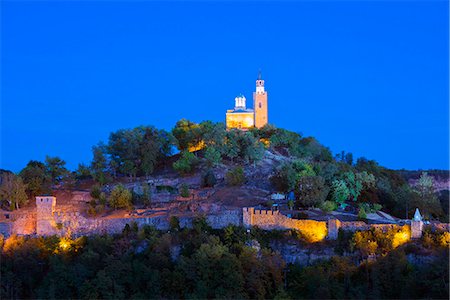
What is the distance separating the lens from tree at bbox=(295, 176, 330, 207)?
48406 millimetres

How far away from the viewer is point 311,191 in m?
48.7

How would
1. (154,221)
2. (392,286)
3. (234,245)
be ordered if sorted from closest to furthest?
(392,286) < (234,245) < (154,221)

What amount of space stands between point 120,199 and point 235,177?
23.7 ft

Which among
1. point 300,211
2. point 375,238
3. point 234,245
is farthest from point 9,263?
point 375,238

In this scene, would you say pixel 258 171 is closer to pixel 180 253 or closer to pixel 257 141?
pixel 257 141

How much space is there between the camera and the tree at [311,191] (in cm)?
4841

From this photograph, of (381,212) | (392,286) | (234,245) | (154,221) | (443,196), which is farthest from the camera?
(443,196)

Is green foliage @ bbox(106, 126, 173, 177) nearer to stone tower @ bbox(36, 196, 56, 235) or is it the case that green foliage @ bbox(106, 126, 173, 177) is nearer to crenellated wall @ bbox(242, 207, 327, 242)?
stone tower @ bbox(36, 196, 56, 235)

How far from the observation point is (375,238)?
42.7 metres

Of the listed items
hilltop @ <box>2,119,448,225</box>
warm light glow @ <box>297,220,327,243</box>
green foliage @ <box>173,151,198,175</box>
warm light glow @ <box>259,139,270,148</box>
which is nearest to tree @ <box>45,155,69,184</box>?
hilltop @ <box>2,119,448,225</box>

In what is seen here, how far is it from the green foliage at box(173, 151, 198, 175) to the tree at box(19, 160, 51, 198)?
809cm

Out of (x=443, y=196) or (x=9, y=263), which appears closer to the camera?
(x=9, y=263)

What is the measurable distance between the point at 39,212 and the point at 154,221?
6245mm

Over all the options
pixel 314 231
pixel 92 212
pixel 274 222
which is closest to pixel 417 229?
pixel 314 231
